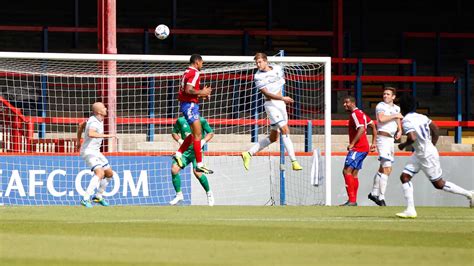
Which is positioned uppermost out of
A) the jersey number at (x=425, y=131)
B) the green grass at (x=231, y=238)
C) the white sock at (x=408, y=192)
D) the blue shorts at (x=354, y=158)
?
the jersey number at (x=425, y=131)

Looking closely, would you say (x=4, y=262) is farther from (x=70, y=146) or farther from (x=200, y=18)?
(x=200, y=18)

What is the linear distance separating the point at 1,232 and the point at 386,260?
430cm

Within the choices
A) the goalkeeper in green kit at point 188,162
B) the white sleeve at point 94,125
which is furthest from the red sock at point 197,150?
the white sleeve at point 94,125

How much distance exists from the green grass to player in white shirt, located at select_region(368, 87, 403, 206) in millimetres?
3637

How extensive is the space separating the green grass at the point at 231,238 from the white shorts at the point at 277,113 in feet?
8.73

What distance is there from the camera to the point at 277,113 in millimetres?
19141

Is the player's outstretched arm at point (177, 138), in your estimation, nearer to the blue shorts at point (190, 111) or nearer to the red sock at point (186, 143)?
the red sock at point (186, 143)

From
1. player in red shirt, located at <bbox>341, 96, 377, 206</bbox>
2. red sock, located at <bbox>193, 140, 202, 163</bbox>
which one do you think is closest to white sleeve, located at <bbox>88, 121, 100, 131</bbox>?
red sock, located at <bbox>193, 140, 202, 163</bbox>

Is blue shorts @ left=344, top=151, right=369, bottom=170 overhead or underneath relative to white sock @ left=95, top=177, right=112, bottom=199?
overhead

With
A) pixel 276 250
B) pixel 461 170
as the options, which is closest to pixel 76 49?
pixel 461 170

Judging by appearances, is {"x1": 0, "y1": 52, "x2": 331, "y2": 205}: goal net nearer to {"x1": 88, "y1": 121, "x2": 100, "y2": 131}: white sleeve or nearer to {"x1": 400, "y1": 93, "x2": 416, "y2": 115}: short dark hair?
{"x1": 88, "y1": 121, "x2": 100, "y2": 131}: white sleeve

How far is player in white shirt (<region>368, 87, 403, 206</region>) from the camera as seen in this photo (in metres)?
20.3

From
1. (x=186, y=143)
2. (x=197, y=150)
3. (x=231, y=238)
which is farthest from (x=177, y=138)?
(x=231, y=238)

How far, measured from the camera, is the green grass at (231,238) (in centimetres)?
1067
